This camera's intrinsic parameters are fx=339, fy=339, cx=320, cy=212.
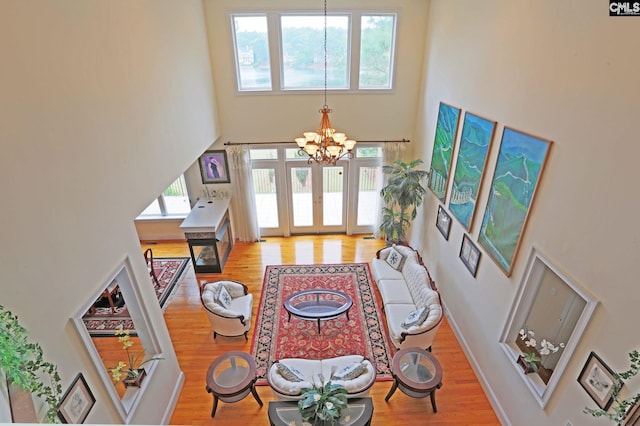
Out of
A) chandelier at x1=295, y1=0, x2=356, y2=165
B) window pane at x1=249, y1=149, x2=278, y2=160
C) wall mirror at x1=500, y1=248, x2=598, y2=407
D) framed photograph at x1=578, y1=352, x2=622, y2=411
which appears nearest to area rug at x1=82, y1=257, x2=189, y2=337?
window pane at x1=249, y1=149, x2=278, y2=160

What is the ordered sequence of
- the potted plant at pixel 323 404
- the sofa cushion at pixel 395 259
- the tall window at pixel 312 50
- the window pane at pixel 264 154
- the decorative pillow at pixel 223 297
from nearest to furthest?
the potted plant at pixel 323 404
the decorative pillow at pixel 223 297
the sofa cushion at pixel 395 259
the tall window at pixel 312 50
the window pane at pixel 264 154

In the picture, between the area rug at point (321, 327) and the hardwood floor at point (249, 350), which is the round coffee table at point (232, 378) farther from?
the area rug at point (321, 327)

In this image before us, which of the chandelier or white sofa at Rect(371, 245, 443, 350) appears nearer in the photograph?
the chandelier

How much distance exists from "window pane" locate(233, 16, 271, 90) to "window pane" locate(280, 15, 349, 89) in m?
0.38

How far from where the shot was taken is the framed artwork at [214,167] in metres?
7.82

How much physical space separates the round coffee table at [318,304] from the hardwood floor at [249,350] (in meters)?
0.85

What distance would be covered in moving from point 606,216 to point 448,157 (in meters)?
3.22

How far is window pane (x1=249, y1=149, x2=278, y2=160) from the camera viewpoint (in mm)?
7984

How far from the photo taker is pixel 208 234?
709cm

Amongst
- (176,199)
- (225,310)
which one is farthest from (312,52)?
(225,310)

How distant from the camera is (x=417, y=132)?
758cm

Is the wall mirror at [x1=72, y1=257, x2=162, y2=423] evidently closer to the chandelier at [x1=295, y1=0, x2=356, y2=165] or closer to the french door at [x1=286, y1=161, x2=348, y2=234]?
Answer: the chandelier at [x1=295, y1=0, x2=356, y2=165]

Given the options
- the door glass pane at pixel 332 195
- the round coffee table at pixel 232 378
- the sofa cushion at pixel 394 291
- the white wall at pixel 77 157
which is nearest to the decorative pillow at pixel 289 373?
the round coffee table at pixel 232 378

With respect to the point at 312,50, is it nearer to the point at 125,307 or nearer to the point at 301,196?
the point at 301,196
